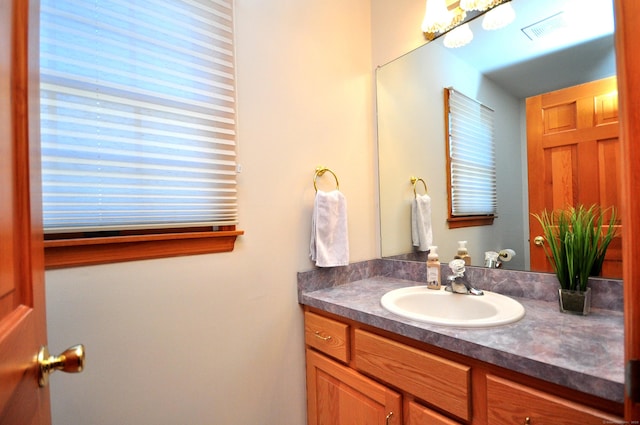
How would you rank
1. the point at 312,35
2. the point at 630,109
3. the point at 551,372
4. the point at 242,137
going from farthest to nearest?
the point at 312,35
the point at 242,137
the point at 551,372
the point at 630,109

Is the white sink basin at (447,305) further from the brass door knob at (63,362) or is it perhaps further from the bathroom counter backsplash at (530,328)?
the brass door knob at (63,362)

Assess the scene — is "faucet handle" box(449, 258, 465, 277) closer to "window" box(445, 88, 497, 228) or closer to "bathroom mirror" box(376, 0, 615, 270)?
"bathroom mirror" box(376, 0, 615, 270)

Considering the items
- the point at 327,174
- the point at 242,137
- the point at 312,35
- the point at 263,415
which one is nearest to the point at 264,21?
the point at 312,35

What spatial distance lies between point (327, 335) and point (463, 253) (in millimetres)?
741

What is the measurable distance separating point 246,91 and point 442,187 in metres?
1.06

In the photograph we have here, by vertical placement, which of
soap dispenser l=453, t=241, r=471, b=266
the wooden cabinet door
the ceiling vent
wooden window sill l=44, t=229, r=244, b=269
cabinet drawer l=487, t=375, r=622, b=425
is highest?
the ceiling vent

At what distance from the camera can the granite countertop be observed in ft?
2.10

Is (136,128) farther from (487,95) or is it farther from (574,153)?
(574,153)

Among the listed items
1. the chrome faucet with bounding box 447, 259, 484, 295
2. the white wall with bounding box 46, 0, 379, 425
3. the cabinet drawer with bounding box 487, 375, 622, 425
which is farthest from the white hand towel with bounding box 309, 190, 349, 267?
the cabinet drawer with bounding box 487, 375, 622, 425

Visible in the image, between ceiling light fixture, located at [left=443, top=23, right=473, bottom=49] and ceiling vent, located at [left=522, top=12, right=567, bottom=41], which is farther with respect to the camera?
ceiling light fixture, located at [left=443, top=23, right=473, bottom=49]

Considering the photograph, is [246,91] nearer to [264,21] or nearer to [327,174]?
[264,21]

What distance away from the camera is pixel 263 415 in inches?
49.3

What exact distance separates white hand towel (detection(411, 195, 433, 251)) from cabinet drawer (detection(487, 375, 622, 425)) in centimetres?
84

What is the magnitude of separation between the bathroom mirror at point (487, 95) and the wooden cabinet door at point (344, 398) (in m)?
0.70
